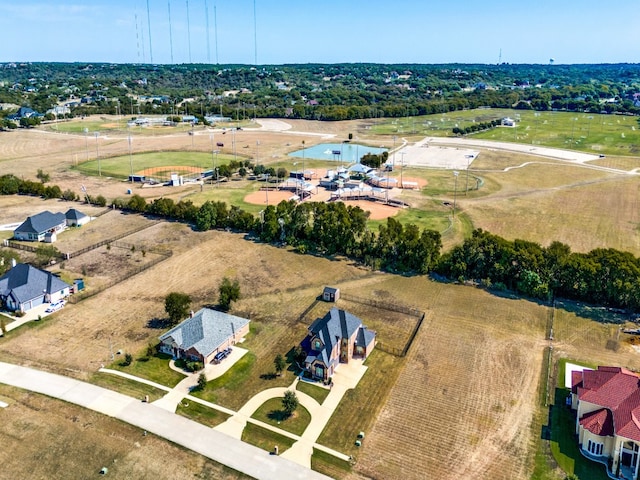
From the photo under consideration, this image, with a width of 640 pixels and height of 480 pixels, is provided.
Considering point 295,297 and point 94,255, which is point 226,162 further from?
point 295,297

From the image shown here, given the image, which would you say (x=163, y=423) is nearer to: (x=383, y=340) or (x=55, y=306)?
(x=383, y=340)

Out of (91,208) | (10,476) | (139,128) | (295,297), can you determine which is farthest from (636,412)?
(139,128)

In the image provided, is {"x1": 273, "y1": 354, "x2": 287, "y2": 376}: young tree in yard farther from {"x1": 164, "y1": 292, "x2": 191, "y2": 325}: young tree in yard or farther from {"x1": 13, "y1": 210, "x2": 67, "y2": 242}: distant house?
{"x1": 13, "y1": 210, "x2": 67, "y2": 242}: distant house

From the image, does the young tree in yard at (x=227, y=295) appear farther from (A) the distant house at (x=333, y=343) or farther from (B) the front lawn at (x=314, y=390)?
(B) the front lawn at (x=314, y=390)

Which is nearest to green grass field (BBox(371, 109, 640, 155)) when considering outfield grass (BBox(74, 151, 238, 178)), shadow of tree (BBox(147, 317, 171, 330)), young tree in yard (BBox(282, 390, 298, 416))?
outfield grass (BBox(74, 151, 238, 178))

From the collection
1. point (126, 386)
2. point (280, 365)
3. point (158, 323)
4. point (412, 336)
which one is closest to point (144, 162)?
point (158, 323)

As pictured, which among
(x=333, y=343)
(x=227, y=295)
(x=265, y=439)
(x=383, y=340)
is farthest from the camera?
(x=227, y=295)
